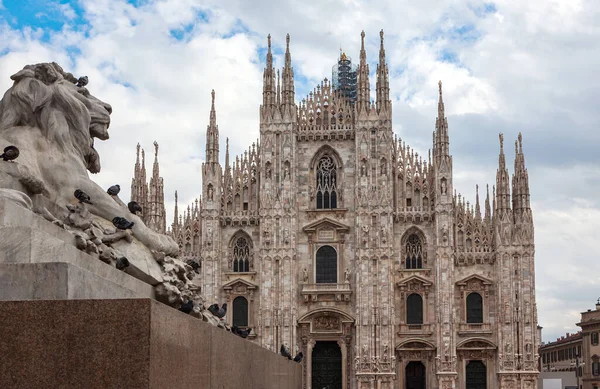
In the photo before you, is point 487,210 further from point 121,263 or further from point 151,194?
point 121,263

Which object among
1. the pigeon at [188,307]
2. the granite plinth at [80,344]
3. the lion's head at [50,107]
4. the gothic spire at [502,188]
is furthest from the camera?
the gothic spire at [502,188]

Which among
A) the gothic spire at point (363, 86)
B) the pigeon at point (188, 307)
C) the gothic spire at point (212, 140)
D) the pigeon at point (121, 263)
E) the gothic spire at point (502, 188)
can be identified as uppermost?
the gothic spire at point (363, 86)

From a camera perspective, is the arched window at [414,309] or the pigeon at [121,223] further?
the arched window at [414,309]

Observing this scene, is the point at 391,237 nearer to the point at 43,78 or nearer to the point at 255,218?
the point at 255,218

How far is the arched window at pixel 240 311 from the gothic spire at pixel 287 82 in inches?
417

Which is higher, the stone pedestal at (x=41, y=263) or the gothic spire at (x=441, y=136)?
the gothic spire at (x=441, y=136)

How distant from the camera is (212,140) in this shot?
4741 cm

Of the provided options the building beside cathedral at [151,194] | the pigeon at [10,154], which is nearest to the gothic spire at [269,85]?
the building beside cathedral at [151,194]

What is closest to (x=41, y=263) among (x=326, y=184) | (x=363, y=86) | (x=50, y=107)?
(x=50, y=107)

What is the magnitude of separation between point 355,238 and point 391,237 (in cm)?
192

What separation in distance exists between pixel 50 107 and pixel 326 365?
3902 centimetres

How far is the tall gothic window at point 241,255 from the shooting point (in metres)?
46.6

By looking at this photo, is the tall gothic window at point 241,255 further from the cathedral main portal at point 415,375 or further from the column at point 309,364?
the cathedral main portal at point 415,375

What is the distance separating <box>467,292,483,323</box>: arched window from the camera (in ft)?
147
